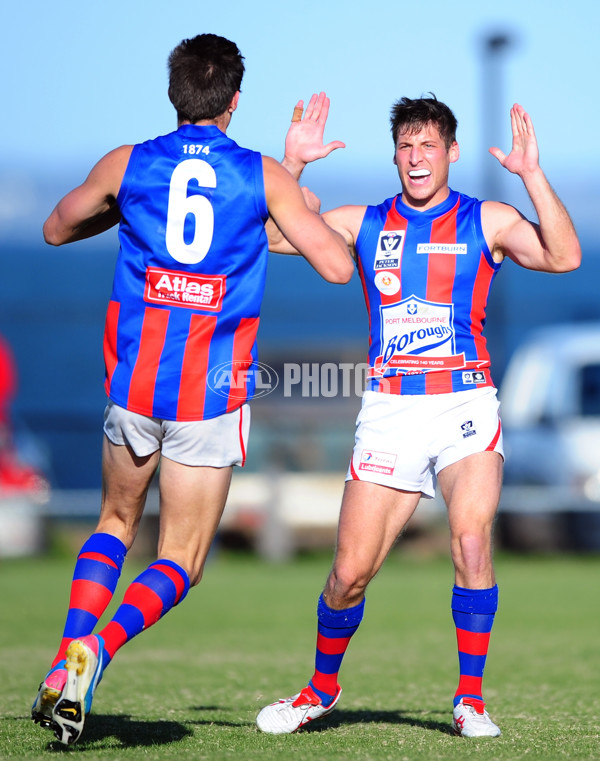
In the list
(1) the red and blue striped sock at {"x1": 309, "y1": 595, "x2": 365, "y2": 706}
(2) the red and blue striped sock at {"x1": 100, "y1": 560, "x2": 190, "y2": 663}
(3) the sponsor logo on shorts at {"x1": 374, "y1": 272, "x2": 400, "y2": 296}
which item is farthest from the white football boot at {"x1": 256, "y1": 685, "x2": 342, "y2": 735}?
(3) the sponsor logo on shorts at {"x1": 374, "y1": 272, "x2": 400, "y2": 296}

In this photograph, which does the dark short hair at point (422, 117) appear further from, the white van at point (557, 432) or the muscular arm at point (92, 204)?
the white van at point (557, 432)

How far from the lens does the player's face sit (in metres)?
4.45

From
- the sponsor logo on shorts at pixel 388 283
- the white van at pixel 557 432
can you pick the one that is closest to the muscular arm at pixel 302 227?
the sponsor logo on shorts at pixel 388 283

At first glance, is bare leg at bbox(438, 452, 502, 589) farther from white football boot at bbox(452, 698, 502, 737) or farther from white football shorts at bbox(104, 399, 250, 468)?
white football shorts at bbox(104, 399, 250, 468)

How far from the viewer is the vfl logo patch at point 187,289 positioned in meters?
3.89

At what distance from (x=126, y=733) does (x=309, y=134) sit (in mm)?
2352

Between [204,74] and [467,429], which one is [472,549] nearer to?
[467,429]

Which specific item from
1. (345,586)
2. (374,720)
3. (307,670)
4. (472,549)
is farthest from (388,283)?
(307,670)

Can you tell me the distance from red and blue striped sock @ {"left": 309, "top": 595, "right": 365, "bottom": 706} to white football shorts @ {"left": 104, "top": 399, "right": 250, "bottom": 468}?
0.91 meters

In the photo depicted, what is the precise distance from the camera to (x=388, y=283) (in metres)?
4.48

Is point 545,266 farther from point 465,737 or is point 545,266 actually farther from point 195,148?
point 465,737

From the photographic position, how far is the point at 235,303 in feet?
12.9

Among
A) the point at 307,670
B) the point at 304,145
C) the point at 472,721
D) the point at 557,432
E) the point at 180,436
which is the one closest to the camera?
the point at 180,436

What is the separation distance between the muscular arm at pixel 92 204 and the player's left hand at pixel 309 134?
686 millimetres
